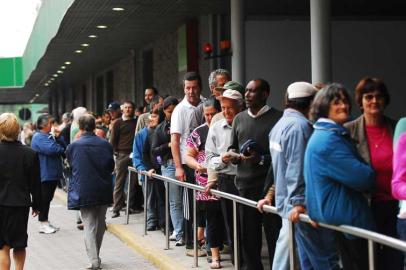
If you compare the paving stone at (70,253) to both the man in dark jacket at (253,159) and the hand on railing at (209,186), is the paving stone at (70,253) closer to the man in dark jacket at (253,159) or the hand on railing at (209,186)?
the hand on railing at (209,186)

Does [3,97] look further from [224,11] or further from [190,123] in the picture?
[190,123]

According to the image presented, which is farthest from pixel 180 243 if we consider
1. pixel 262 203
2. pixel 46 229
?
pixel 262 203

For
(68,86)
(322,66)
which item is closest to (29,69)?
(68,86)

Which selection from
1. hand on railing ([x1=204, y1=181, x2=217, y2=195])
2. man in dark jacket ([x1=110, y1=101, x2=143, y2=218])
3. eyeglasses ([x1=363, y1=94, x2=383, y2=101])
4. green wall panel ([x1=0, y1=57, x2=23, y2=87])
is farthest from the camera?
green wall panel ([x1=0, y1=57, x2=23, y2=87])

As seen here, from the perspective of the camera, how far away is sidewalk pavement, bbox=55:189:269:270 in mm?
9711

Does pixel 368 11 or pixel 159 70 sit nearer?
pixel 368 11

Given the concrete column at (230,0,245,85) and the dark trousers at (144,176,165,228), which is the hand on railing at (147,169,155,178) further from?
the concrete column at (230,0,245,85)

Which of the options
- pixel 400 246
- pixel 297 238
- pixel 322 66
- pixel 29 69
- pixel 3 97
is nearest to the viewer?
pixel 400 246

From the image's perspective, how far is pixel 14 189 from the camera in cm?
891

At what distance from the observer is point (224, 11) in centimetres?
1781

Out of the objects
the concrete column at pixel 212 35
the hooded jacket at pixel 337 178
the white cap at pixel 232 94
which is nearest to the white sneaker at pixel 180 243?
the white cap at pixel 232 94

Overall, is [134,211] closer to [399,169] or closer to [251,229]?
[251,229]

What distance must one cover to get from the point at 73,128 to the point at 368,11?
664cm

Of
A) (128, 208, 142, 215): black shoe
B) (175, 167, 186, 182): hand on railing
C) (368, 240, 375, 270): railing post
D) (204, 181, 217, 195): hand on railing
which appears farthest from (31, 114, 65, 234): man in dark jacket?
(368, 240, 375, 270): railing post
